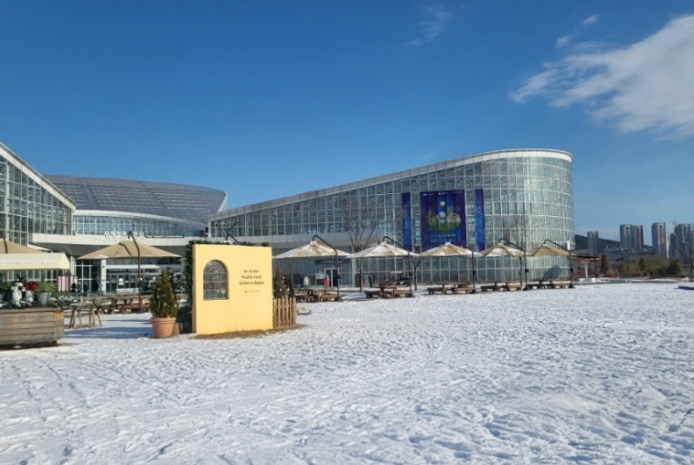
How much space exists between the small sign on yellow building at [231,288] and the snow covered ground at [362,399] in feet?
4.36

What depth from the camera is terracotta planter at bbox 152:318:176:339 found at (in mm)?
13133

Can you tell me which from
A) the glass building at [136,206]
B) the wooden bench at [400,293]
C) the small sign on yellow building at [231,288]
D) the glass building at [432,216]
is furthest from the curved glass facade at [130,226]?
the small sign on yellow building at [231,288]

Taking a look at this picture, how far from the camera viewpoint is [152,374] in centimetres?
866

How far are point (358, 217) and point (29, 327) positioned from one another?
36.9 metres

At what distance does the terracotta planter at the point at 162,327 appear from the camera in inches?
517

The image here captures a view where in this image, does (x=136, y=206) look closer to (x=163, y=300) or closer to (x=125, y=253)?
(x=125, y=253)

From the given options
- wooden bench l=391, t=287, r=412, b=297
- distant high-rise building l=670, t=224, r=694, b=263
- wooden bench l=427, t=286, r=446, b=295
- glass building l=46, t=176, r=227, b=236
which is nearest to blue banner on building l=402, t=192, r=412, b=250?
wooden bench l=427, t=286, r=446, b=295

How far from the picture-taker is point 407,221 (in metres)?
48.4

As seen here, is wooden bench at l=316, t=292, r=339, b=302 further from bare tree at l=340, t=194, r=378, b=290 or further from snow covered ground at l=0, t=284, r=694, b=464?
bare tree at l=340, t=194, r=378, b=290

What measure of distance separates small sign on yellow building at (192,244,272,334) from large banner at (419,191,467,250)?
3421cm

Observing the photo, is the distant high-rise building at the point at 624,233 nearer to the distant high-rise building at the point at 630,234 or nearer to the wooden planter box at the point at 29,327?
the distant high-rise building at the point at 630,234

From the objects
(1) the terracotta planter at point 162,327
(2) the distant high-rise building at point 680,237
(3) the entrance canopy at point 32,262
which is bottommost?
(1) the terracotta planter at point 162,327

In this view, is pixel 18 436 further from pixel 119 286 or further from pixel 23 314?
pixel 119 286

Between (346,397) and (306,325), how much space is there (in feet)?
28.0
